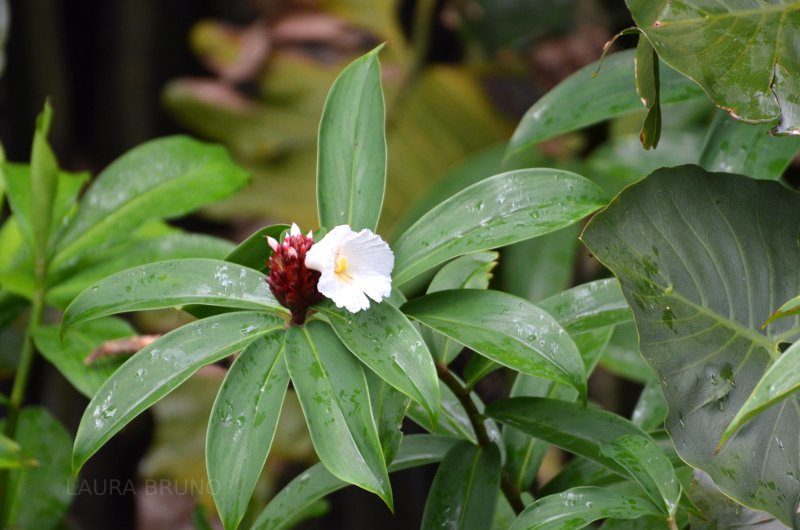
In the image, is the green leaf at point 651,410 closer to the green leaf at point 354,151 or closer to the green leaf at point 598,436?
the green leaf at point 598,436

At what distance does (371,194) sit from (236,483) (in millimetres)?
218

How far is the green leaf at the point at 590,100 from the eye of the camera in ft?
2.42

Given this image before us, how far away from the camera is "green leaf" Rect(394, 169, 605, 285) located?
0.56m

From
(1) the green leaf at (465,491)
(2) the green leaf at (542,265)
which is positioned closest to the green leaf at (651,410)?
(1) the green leaf at (465,491)

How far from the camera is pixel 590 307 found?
652 millimetres

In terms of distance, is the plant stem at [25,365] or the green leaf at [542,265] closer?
the plant stem at [25,365]

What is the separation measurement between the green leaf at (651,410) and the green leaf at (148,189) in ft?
1.39

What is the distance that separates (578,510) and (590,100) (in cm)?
35

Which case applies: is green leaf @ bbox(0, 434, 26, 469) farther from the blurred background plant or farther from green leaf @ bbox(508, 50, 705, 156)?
the blurred background plant

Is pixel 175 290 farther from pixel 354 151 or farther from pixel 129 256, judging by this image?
pixel 129 256

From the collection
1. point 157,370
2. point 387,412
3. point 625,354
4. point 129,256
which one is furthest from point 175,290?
point 625,354

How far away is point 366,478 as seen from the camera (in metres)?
0.50

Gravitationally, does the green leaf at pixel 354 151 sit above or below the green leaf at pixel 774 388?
above

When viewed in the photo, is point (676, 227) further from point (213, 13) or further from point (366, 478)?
point (213, 13)
